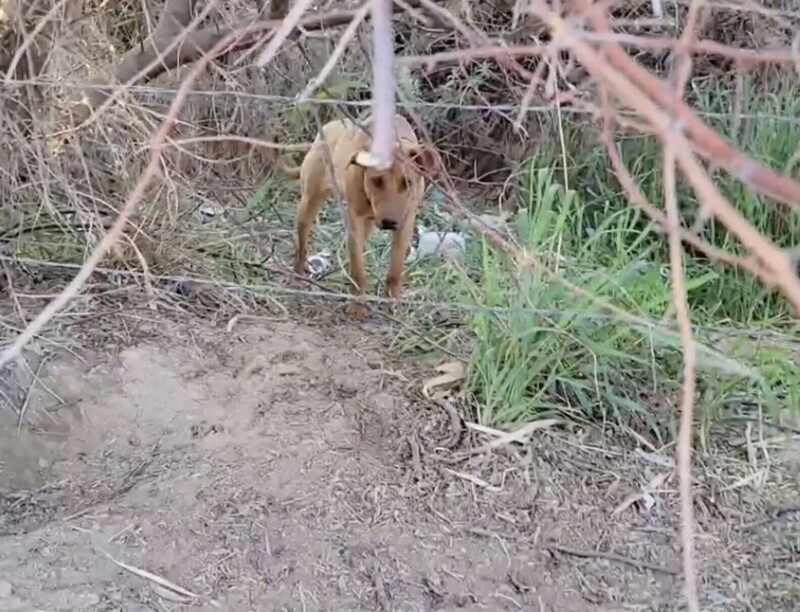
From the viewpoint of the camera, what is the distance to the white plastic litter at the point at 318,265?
4.22m

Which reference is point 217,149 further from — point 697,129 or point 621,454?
point 697,129

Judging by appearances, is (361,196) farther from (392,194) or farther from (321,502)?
(321,502)

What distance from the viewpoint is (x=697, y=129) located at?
562mm

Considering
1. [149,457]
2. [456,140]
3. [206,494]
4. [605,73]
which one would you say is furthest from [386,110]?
[456,140]

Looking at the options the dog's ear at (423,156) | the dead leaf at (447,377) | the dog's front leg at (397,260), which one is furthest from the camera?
the dog's front leg at (397,260)

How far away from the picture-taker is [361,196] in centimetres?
380

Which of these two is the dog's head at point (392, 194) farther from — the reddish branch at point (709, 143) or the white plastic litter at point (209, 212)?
the reddish branch at point (709, 143)

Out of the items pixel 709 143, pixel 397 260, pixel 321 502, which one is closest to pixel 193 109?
pixel 397 260

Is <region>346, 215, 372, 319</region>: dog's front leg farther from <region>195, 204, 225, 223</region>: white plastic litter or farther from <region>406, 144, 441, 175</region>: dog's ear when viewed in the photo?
<region>195, 204, 225, 223</region>: white plastic litter

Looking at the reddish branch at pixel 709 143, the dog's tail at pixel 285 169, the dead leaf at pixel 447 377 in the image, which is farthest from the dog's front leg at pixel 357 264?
the reddish branch at pixel 709 143

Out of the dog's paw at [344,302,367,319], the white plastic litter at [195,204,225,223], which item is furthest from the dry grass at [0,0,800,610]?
the dog's paw at [344,302,367,319]

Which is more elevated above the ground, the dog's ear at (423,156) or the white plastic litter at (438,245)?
the dog's ear at (423,156)

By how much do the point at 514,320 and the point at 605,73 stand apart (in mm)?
2465

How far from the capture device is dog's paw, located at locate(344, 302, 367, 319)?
3.69 meters
